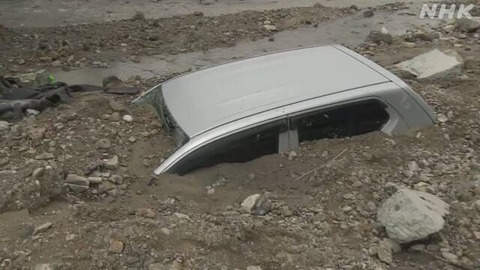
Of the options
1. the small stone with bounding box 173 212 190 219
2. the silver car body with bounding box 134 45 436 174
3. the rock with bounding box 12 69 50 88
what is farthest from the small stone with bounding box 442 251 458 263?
the rock with bounding box 12 69 50 88

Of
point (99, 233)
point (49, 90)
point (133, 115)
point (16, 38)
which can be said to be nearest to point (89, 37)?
point (16, 38)

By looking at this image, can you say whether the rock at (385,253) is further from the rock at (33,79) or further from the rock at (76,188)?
the rock at (33,79)

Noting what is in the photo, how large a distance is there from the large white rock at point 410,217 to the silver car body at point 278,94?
2.93 ft

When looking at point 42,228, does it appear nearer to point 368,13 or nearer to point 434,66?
point 434,66

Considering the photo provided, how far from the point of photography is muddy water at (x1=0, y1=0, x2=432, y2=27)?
13273mm

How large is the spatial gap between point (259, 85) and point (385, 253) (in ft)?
5.50

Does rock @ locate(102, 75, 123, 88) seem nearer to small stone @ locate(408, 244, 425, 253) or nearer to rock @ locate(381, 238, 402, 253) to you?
rock @ locate(381, 238, 402, 253)

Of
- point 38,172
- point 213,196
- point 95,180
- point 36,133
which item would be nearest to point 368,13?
point 36,133

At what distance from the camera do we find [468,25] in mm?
10664

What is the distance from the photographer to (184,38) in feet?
37.6

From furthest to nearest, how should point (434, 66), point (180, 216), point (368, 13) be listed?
point (368, 13) < point (434, 66) < point (180, 216)

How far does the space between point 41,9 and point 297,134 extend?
11.0 metres

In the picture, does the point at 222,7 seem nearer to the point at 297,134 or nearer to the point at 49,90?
the point at 49,90

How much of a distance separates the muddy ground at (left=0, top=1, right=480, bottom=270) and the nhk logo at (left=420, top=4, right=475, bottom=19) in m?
6.62
